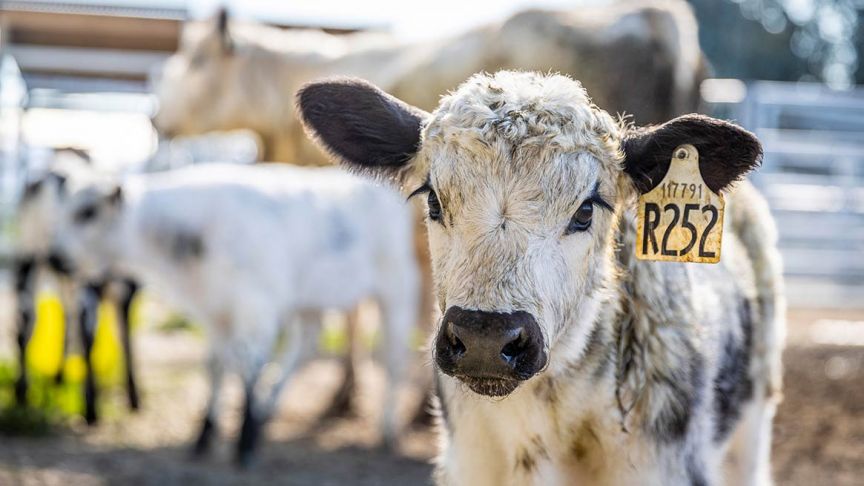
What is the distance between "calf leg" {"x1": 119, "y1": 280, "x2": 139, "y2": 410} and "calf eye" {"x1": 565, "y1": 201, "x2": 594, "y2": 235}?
591 centimetres

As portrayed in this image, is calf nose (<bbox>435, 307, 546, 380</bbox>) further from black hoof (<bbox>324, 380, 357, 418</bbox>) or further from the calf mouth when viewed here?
black hoof (<bbox>324, 380, 357, 418</bbox>)

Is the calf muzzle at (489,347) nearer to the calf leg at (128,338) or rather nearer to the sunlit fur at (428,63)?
the sunlit fur at (428,63)

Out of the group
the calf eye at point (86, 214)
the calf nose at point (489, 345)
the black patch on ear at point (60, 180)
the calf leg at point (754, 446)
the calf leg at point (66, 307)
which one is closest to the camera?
the calf nose at point (489, 345)

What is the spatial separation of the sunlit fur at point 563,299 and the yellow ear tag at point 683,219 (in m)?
0.11

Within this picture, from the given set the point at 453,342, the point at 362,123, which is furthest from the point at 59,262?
the point at 453,342

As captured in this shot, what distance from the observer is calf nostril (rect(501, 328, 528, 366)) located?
8.11ft

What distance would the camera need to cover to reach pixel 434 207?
2941 millimetres

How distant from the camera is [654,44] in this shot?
665 cm

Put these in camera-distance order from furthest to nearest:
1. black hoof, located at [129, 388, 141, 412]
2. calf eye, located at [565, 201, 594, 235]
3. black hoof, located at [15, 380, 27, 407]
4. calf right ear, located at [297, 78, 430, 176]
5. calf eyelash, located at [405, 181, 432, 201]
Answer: black hoof, located at [129, 388, 141, 412]
black hoof, located at [15, 380, 27, 407]
calf right ear, located at [297, 78, 430, 176]
calf eyelash, located at [405, 181, 432, 201]
calf eye, located at [565, 201, 594, 235]

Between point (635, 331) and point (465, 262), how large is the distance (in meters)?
0.68

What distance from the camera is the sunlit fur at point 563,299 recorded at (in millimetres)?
2717

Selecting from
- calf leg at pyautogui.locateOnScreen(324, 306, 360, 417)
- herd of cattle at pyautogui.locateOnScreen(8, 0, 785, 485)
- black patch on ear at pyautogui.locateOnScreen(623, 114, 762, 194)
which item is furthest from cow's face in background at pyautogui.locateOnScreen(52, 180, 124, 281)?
black patch on ear at pyautogui.locateOnScreen(623, 114, 762, 194)

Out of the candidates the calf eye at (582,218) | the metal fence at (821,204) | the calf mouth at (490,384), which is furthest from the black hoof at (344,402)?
the calf mouth at (490,384)

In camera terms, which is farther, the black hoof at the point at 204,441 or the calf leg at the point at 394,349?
the calf leg at the point at 394,349
